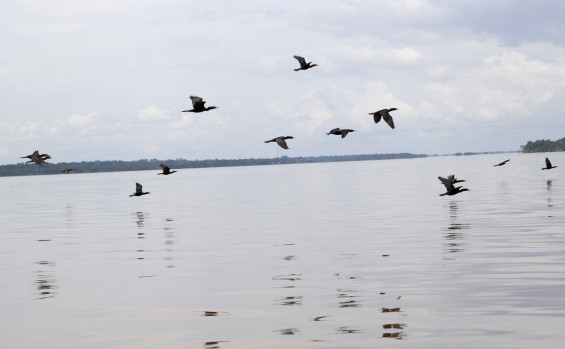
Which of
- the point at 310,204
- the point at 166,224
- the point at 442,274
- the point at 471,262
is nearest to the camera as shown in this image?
the point at 442,274

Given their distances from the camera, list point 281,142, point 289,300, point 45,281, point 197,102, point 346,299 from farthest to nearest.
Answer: point 197,102 < point 281,142 < point 45,281 < point 289,300 < point 346,299

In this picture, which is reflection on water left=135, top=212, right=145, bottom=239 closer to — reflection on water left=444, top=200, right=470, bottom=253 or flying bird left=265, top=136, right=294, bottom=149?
flying bird left=265, top=136, right=294, bottom=149

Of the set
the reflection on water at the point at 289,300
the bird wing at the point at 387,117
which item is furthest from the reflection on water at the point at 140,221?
the reflection on water at the point at 289,300

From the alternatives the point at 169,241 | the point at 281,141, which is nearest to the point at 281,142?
the point at 281,141

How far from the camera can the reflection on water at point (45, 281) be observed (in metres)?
21.5

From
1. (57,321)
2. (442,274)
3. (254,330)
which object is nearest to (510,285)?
(442,274)

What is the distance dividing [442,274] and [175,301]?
24.9 ft

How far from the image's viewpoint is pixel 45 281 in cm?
2373

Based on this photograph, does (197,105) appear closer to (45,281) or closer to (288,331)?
(45,281)

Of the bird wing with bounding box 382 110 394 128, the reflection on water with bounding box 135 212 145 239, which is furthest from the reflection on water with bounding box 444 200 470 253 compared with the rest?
the reflection on water with bounding box 135 212 145 239

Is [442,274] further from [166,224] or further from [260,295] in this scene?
[166,224]

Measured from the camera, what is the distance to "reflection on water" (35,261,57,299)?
21.5 metres

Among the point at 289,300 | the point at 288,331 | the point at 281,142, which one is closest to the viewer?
the point at 288,331

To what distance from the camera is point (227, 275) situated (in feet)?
78.1
